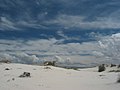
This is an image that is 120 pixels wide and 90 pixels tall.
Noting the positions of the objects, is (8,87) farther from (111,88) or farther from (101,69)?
(101,69)

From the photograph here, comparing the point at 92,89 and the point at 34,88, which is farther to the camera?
the point at 34,88

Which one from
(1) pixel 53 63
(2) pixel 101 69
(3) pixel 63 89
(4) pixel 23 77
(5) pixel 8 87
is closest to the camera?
(3) pixel 63 89

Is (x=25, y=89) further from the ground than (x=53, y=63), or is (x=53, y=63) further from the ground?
(x=53, y=63)

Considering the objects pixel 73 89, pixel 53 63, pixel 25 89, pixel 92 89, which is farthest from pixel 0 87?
pixel 53 63

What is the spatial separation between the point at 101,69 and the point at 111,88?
18.7 m

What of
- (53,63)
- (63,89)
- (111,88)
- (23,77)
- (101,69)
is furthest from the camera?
(53,63)

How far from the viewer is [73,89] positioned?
15.8m

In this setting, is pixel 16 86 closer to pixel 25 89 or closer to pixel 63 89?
pixel 25 89

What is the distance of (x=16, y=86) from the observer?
18.2 meters

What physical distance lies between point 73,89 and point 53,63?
23.5 metres

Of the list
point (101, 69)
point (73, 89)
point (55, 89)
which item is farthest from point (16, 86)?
point (101, 69)

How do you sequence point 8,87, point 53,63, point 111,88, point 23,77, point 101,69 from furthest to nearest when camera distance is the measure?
1. point 53,63
2. point 101,69
3. point 23,77
4. point 8,87
5. point 111,88

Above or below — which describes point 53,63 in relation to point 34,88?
above

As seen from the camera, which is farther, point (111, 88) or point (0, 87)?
point (0, 87)
